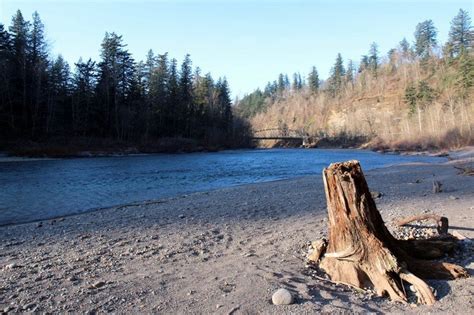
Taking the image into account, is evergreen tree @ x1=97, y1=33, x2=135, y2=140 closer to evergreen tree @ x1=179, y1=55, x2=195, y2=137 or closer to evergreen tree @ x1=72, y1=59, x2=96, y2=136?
evergreen tree @ x1=72, y1=59, x2=96, y2=136

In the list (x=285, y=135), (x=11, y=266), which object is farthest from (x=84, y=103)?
(x=285, y=135)

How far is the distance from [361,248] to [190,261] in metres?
3.19

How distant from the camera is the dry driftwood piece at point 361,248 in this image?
16.2ft

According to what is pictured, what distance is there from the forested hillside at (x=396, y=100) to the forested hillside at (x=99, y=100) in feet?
136

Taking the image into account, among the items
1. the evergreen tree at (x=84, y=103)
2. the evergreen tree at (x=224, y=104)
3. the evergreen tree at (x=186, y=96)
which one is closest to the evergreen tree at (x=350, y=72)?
the evergreen tree at (x=224, y=104)

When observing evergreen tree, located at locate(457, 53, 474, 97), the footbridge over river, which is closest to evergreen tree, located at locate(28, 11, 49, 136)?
the footbridge over river

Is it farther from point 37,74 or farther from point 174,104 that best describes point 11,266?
point 174,104

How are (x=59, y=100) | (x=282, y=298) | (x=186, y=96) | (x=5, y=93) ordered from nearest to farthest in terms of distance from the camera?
(x=282, y=298)
(x=5, y=93)
(x=59, y=100)
(x=186, y=96)

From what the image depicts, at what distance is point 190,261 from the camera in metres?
6.68

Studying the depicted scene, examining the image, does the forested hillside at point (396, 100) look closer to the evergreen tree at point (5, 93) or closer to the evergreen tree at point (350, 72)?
the evergreen tree at point (350, 72)

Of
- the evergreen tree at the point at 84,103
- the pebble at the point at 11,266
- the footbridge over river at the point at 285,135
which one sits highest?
the evergreen tree at the point at 84,103

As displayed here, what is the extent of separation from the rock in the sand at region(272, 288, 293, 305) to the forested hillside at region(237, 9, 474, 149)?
54711mm

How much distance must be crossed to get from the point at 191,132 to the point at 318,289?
74.1m

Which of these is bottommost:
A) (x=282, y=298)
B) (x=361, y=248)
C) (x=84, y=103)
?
(x=282, y=298)
